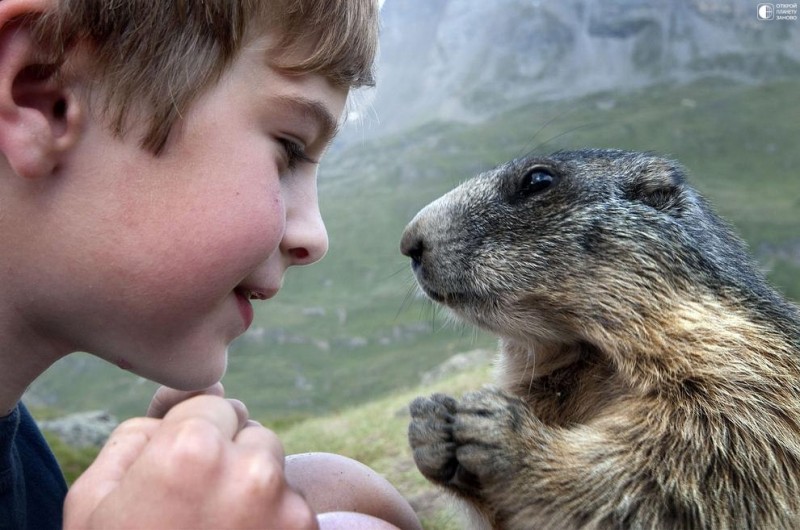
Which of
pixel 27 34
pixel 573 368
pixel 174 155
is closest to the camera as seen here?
pixel 27 34

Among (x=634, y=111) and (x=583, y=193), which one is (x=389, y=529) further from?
(x=634, y=111)

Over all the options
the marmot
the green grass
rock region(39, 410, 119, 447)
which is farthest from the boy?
rock region(39, 410, 119, 447)

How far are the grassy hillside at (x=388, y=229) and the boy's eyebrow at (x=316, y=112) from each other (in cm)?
687

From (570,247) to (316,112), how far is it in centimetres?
78

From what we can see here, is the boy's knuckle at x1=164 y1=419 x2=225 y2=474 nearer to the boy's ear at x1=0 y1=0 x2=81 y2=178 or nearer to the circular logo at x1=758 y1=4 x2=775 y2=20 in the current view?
the boy's ear at x1=0 y1=0 x2=81 y2=178

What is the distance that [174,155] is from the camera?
123cm

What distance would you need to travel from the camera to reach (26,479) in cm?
186

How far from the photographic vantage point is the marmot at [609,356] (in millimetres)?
1396

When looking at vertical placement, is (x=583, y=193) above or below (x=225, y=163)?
below

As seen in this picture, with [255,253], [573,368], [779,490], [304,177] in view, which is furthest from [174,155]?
[779,490]

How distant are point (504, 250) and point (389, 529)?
0.83 meters

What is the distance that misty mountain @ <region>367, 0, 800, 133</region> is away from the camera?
38.3ft

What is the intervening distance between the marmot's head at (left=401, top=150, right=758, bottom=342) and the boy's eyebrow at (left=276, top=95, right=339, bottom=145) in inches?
18.7

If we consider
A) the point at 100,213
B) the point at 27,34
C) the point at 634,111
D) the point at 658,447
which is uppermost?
the point at 27,34
